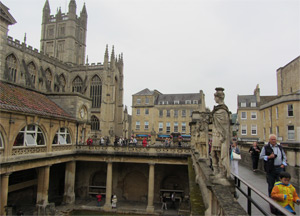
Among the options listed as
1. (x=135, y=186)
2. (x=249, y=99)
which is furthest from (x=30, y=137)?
(x=249, y=99)

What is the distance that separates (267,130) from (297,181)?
19.9 metres

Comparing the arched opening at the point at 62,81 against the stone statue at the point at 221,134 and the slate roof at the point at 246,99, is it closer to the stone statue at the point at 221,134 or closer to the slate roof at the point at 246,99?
the slate roof at the point at 246,99

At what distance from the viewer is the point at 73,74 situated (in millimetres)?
52562

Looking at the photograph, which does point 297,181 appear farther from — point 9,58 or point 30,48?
point 30,48

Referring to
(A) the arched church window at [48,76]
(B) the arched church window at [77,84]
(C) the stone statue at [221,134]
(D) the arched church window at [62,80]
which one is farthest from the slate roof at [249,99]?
(C) the stone statue at [221,134]

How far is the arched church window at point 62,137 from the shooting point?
62.2ft

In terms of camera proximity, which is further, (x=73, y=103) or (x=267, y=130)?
(x=267, y=130)

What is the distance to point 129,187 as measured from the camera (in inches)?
979

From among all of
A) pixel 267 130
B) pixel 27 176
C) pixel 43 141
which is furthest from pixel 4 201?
pixel 267 130

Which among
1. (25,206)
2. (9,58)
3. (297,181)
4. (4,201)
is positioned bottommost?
(25,206)

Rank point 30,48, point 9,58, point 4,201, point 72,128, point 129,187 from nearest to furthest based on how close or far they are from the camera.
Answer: point 4,201 < point 72,128 < point 129,187 < point 9,58 < point 30,48

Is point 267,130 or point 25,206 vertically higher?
point 267,130

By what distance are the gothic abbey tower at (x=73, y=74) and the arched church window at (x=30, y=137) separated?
16.3ft

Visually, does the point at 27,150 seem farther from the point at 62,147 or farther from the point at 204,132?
the point at 204,132
